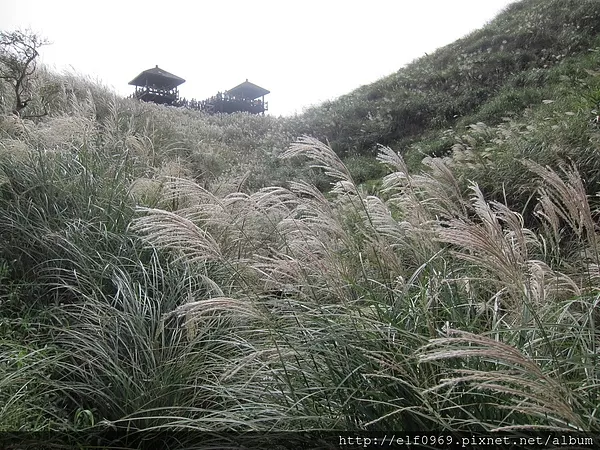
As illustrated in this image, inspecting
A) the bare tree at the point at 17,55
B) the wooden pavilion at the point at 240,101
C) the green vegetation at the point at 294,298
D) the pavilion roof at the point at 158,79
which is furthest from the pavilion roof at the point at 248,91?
the green vegetation at the point at 294,298

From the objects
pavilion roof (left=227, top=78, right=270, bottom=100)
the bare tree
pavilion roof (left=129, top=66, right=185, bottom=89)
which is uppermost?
pavilion roof (left=129, top=66, right=185, bottom=89)

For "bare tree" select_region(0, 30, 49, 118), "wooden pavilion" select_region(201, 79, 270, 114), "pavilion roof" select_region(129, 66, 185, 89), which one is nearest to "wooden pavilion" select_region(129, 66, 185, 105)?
"pavilion roof" select_region(129, 66, 185, 89)

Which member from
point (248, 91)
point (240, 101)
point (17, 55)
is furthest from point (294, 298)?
point (248, 91)

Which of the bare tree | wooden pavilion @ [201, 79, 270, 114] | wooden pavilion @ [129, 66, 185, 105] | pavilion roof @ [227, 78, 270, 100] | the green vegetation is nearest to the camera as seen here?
the green vegetation

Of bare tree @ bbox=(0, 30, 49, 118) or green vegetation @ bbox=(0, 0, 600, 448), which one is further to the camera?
bare tree @ bbox=(0, 30, 49, 118)

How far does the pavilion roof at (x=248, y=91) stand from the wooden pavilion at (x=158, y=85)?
363 centimetres

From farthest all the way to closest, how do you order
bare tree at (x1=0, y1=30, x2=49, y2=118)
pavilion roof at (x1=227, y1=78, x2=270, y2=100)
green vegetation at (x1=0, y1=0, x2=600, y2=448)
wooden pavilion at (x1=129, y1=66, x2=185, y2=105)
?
pavilion roof at (x1=227, y1=78, x2=270, y2=100)
wooden pavilion at (x1=129, y1=66, x2=185, y2=105)
bare tree at (x1=0, y1=30, x2=49, y2=118)
green vegetation at (x1=0, y1=0, x2=600, y2=448)

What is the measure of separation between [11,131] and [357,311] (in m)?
5.02

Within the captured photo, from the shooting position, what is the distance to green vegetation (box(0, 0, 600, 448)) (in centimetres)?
147

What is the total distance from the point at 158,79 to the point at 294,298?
2860 cm

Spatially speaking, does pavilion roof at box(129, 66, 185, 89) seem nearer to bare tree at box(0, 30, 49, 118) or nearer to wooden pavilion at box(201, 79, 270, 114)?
wooden pavilion at box(201, 79, 270, 114)

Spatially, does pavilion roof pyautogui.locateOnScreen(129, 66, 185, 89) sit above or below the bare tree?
above

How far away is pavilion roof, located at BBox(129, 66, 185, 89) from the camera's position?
2680cm

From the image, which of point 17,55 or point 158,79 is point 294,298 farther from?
point 158,79
